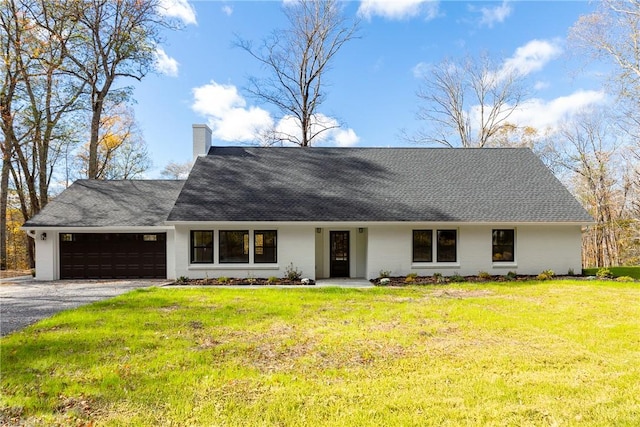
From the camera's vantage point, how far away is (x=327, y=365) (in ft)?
16.4

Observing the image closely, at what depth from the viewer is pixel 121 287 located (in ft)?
39.9

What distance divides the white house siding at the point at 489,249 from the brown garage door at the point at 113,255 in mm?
8962

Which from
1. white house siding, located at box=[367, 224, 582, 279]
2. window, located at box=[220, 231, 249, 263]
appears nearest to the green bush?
white house siding, located at box=[367, 224, 582, 279]

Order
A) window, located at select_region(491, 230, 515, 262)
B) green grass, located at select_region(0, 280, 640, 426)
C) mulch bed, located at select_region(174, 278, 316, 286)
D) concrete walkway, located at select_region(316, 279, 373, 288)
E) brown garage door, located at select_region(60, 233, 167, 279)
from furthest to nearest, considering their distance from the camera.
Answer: brown garage door, located at select_region(60, 233, 167, 279)
window, located at select_region(491, 230, 515, 262)
mulch bed, located at select_region(174, 278, 316, 286)
concrete walkway, located at select_region(316, 279, 373, 288)
green grass, located at select_region(0, 280, 640, 426)

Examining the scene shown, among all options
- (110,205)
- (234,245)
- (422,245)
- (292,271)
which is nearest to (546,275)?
(422,245)

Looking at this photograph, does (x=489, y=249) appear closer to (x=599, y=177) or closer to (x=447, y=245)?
(x=447, y=245)

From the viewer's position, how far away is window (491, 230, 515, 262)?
46.0 ft

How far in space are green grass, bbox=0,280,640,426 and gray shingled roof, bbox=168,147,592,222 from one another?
17.1 ft

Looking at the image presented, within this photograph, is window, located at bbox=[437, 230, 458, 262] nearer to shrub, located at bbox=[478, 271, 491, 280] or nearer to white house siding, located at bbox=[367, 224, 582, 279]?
white house siding, located at bbox=[367, 224, 582, 279]

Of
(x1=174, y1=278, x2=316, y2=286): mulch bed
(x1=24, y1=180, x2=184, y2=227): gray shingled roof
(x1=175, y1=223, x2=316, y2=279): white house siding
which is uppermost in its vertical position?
(x1=24, y1=180, x2=184, y2=227): gray shingled roof

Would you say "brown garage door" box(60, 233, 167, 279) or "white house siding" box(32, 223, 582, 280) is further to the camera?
"brown garage door" box(60, 233, 167, 279)

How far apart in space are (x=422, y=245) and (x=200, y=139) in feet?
37.6

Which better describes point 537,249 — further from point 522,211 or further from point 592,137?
point 592,137

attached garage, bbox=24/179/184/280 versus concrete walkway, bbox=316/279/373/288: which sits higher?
attached garage, bbox=24/179/184/280
